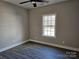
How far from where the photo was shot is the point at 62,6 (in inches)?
153

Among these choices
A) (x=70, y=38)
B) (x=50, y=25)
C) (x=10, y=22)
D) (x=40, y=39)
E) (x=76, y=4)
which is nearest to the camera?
(x=76, y=4)

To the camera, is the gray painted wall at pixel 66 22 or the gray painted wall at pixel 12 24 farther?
the gray painted wall at pixel 12 24

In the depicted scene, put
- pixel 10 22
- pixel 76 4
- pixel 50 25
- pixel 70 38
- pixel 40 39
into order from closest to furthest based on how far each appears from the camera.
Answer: pixel 76 4, pixel 70 38, pixel 10 22, pixel 50 25, pixel 40 39

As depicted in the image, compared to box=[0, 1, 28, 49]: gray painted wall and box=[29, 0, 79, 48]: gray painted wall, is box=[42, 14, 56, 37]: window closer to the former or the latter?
box=[29, 0, 79, 48]: gray painted wall

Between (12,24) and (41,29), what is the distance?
1934mm

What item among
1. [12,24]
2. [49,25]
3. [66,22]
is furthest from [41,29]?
[12,24]

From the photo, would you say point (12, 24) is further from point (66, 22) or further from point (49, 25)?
point (66, 22)

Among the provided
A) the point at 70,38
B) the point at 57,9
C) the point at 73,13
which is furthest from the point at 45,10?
the point at 70,38

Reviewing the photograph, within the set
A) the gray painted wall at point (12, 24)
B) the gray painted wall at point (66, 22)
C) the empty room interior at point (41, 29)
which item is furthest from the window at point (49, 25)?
the gray painted wall at point (12, 24)

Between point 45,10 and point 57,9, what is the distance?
0.82 metres

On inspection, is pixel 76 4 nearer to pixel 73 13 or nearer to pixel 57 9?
pixel 73 13

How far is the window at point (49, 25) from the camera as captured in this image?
4.36 m

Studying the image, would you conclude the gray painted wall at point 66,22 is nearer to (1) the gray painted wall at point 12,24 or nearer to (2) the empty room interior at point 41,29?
(2) the empty room interior at point 41,29

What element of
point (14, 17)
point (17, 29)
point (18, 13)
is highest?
point (18, 13)
